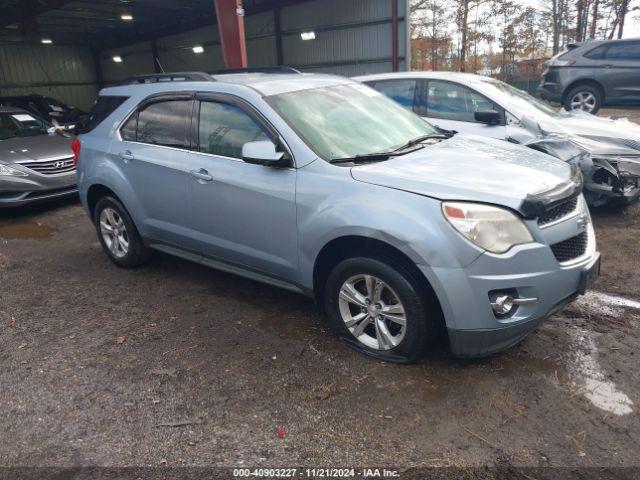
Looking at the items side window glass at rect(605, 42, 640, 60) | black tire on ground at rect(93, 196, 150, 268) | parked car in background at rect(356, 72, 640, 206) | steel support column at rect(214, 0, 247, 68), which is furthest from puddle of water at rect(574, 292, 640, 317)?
side window glass at rect(605, 42, 640, 60)

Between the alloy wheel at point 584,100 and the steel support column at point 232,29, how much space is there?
300 inches

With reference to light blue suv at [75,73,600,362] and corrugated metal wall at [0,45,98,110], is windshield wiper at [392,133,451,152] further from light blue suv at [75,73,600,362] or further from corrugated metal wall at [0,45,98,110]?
corrugated metal wall at [0,45,98,110]

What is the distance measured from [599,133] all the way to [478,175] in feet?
12.7

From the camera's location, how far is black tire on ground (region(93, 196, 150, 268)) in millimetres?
4770

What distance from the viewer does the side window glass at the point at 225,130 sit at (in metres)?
3.65

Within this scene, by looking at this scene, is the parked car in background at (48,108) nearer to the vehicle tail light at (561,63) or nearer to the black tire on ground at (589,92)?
the vehicle tail light at (561,63)

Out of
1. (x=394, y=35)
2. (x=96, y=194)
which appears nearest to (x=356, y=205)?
(x=96, y=194)

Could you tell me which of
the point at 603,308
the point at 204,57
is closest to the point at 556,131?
the point at 603,308

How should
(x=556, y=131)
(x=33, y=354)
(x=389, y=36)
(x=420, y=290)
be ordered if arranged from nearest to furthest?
(x=420, y=290)
(x=33, y=354)
(x=556, y=131)
(x=389, y=36)

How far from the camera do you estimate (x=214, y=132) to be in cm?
389

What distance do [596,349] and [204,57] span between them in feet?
66.8

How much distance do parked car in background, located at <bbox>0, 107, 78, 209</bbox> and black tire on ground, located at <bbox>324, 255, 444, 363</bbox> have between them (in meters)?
5.70

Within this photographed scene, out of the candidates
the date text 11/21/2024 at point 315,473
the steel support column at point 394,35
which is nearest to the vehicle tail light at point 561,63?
the steel support column at point 394,35

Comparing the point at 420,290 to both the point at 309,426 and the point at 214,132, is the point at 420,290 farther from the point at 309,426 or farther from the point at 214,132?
the point at 214,132
